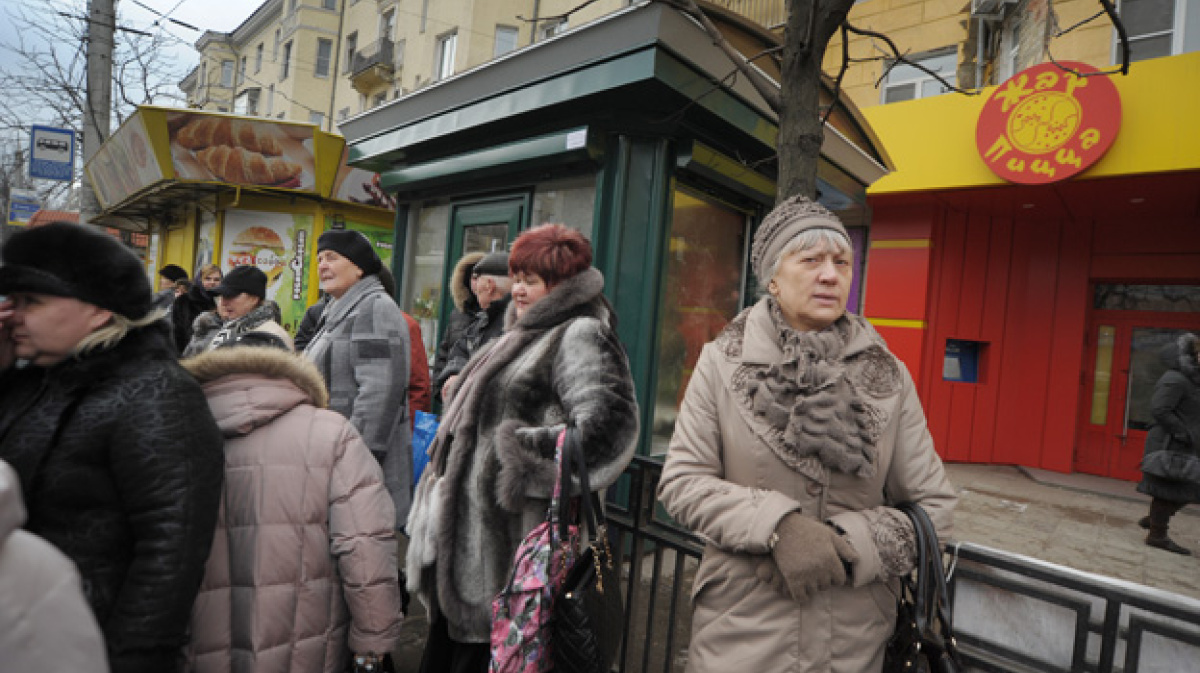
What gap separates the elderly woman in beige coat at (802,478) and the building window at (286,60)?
1151 inches

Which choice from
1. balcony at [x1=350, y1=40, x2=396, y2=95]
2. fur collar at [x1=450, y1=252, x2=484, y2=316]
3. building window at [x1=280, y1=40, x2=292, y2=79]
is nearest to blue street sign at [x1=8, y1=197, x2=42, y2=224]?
balcony at [x1=350, y1=40, x2=396, y2=95]

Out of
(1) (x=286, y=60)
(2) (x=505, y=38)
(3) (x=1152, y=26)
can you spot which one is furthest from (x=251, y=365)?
(1) (x=286, y=60)

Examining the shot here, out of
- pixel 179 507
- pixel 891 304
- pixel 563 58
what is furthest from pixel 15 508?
pixel 891 304

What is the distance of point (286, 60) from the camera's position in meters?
26.2

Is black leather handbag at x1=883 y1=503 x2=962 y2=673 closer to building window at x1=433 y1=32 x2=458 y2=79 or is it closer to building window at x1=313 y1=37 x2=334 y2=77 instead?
building window at x1=433 y1=32 x2=458 y2=79

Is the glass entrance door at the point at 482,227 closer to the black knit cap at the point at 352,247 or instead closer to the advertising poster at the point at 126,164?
the black knit cap at the point at 352,247

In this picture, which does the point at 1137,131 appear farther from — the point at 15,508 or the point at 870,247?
the point at 15,508

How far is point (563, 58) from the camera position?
451 centimetres

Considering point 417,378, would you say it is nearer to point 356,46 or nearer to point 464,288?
point 464,288

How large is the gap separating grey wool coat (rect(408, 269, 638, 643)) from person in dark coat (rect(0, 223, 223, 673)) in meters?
0.81

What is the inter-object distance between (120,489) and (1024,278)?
11.6m

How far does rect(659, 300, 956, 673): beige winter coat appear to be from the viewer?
1.53 metres

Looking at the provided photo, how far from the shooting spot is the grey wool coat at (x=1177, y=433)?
18.2 feet

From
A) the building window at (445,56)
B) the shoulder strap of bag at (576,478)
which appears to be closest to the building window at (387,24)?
the building window at (445,56)
